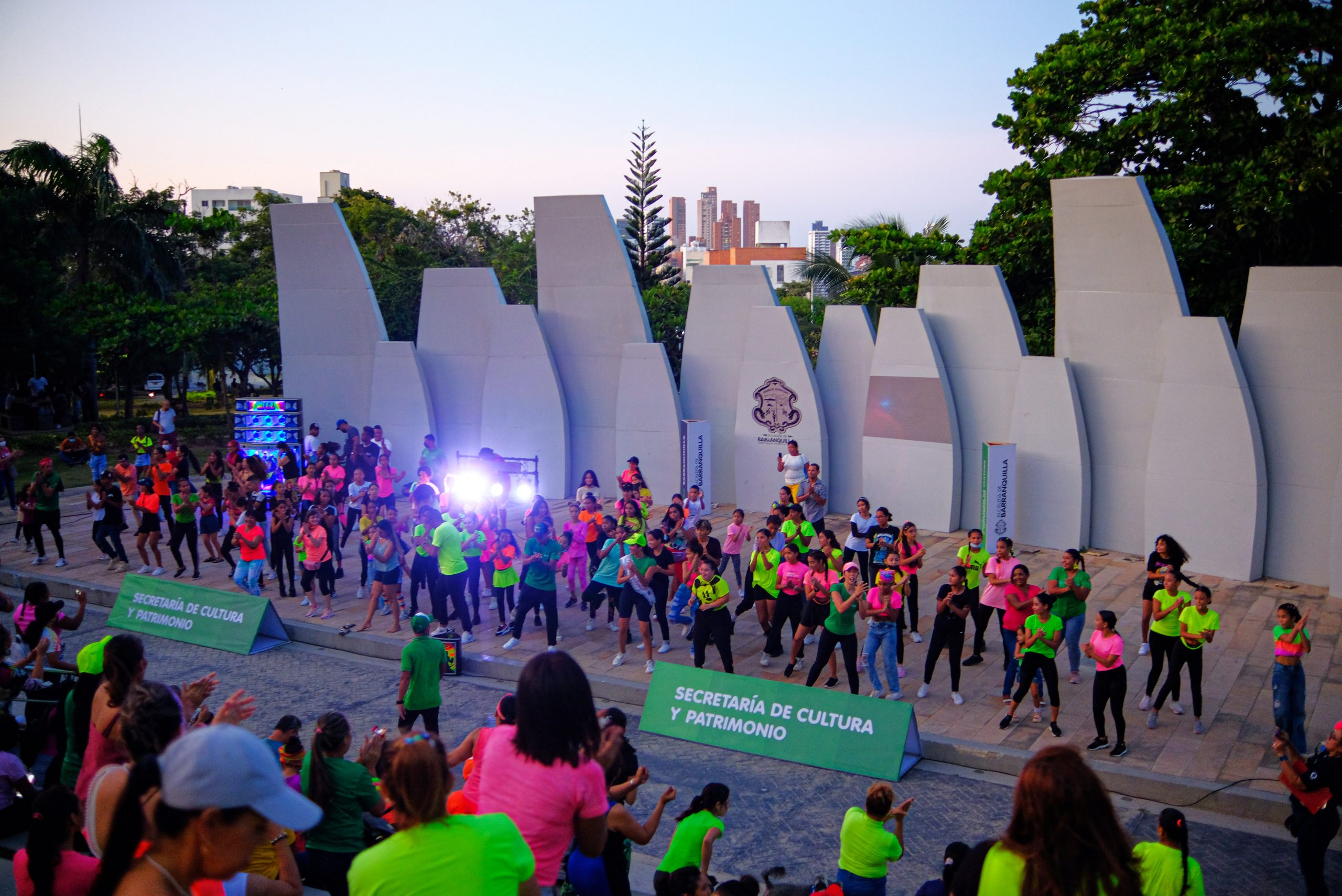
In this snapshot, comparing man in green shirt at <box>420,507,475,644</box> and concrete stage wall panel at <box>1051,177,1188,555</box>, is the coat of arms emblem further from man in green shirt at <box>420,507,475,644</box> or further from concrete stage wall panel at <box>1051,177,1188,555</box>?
man in green shirt at <box>420,507,475,644</box>

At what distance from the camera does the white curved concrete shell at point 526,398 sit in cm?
1994

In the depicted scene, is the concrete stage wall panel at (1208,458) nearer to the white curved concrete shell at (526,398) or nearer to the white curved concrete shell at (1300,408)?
the white curved concrete shell at (1300,408)

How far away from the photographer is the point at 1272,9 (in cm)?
1825

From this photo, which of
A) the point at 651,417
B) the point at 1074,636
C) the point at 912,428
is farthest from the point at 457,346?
the point at 1074,636

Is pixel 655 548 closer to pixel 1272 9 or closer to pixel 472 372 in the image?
pixel 472 372

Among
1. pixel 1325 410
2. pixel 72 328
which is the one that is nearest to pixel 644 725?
pixel 1325 410

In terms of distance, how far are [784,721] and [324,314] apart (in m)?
16.1

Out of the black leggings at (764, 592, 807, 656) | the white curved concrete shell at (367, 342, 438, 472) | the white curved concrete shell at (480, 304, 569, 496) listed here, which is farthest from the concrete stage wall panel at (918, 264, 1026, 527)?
the white curved concrete shell at (367, 342, 438, 472)

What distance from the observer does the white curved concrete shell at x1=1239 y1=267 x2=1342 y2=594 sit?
43.9ft

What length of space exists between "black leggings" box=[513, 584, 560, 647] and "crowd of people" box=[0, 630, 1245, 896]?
17.4 ft

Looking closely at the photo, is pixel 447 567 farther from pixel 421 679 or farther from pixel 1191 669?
pixel 1191 669

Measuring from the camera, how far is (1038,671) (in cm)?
930

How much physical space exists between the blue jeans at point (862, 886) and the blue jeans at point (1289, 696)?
4.99 metres

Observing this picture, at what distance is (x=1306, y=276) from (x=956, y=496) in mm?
6092
